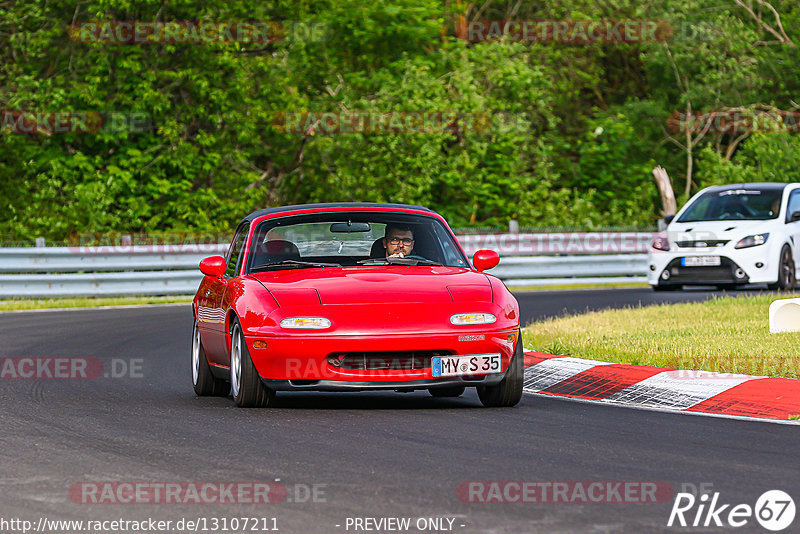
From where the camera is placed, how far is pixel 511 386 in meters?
9.80

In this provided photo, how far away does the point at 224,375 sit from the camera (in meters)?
10.5

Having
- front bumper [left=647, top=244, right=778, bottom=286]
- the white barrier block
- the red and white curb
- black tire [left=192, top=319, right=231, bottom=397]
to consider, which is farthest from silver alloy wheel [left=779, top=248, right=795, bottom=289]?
black tire [left=192, top=319, right=231, bottom=397]

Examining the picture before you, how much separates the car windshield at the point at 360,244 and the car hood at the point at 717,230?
1143 centimetres

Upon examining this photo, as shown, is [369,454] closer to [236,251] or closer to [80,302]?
[236,251]

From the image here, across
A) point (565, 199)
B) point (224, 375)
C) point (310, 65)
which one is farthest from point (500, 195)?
point (224, 375)

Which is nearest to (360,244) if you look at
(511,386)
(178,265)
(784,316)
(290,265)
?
(290,265)

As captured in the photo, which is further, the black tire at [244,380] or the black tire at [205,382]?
the black tire at [205,382]

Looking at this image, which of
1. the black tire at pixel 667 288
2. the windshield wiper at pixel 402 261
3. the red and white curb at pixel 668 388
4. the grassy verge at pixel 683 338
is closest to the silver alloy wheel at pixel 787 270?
the black tire at pixel 667 288

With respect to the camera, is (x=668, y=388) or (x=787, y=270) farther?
(x=787, y=270)

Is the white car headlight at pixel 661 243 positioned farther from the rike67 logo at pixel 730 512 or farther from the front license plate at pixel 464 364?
the rike67 logo at pixel 730 512

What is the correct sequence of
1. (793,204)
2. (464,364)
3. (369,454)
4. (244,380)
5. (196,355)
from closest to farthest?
(369,454)
(464,364)
(244,380)
(196,355)
(793,204)

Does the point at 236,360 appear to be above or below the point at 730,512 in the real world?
below

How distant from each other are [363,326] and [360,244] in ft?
5.80

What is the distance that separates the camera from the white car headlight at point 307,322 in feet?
30.8
